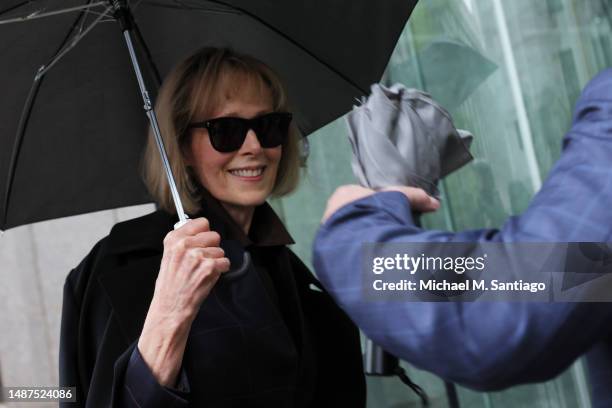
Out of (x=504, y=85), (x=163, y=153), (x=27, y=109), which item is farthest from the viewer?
(x=504, y=85)

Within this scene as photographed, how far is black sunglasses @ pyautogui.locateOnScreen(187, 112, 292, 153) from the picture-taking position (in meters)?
1.98

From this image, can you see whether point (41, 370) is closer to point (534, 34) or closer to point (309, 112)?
point (309, 112)

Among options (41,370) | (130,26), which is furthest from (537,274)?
(41,370)

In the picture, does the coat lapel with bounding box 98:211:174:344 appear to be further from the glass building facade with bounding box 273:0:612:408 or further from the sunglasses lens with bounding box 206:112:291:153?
the glass building facade with bounding box 273:0:612:408

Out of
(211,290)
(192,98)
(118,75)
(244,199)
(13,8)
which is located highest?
(13,8)

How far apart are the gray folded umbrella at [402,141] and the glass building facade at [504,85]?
693mm

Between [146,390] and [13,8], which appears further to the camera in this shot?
[13,8]

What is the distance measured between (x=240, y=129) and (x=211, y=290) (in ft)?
1.16

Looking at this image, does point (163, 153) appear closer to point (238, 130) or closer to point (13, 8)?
point (238, 130)

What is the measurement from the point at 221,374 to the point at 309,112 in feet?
2.57

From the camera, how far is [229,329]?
74.4 inches

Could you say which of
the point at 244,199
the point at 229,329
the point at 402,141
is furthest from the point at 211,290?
the point at 402,141
